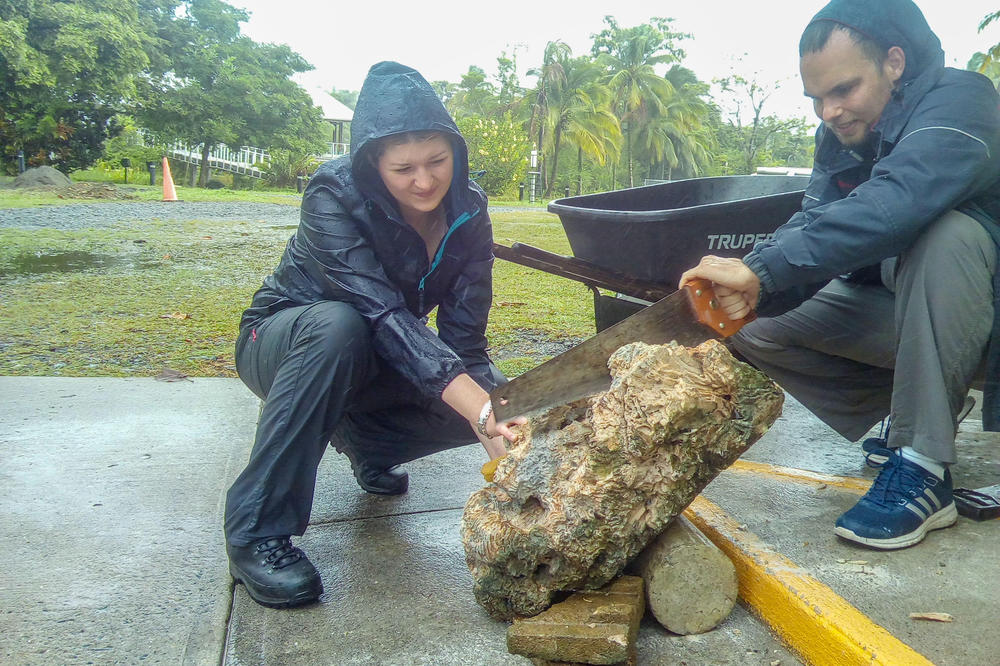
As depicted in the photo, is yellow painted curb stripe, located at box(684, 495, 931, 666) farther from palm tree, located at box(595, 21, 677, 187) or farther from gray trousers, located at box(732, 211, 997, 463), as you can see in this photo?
palm tree, located at box(595, 21, 677, 187)

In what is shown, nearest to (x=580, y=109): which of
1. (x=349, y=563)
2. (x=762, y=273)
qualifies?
(x=762, y=273)

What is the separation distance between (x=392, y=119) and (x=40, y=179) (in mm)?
21761

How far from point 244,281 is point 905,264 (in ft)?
22.2

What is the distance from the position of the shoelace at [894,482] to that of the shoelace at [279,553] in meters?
1.73

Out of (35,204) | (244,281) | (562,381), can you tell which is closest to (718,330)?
(562,381)

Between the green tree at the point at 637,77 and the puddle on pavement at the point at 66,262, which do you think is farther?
the green tree at the point at 637,77

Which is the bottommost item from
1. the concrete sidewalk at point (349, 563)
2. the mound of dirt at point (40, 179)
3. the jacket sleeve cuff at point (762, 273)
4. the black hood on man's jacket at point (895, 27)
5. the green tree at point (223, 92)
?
the concrete sidewalk at point (349, 563)

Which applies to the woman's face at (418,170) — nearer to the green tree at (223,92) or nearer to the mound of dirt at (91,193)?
the mound of dirt at (91,193)

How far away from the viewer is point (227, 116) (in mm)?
37625

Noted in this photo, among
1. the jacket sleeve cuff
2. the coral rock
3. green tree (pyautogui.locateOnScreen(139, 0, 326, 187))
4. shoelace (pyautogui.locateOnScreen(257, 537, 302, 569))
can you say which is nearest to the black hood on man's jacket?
the jacket sleeve cuff

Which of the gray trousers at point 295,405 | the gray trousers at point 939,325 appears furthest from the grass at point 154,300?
the gray trousers at point 939,325

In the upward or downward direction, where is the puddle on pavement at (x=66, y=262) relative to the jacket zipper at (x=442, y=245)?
downward

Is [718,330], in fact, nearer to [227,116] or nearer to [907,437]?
[907,437]

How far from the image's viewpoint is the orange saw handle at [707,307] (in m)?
2.32
